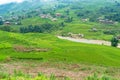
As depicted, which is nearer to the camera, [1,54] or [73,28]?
[1,54]

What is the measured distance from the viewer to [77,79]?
2251 inches

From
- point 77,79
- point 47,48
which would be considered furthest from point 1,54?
point 77,79

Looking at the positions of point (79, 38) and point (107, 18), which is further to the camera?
point (107, 18)

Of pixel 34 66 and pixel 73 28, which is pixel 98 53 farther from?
pixel 73 28

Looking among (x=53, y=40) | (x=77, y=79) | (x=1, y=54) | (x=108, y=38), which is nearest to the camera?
(x=77, y=79)

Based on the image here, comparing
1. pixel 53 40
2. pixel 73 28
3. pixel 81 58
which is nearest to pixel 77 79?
pixel 81 58

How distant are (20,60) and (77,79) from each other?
1006 inches

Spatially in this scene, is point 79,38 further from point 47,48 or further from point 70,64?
point 70,64

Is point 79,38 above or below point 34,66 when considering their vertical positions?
below

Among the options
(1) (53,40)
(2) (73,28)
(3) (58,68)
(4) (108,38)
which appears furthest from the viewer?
(2) (73,28)

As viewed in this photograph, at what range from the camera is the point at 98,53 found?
290 feet

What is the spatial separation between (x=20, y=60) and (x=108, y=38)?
6833 cm

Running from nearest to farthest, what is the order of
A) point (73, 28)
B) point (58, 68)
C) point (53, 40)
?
point (58, 68), point (53, 40), point (73, 28)

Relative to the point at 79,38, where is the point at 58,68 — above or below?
above
